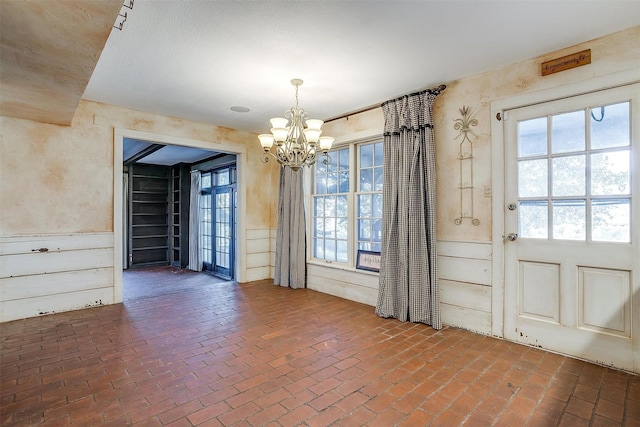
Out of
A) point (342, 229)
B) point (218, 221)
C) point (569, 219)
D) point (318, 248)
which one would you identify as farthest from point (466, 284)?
point (218, 221)

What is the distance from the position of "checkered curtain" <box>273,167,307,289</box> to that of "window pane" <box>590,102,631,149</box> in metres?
3.52

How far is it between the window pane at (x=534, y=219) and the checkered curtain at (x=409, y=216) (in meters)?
0.81

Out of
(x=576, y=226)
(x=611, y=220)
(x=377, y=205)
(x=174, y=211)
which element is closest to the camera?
(x=611, y=220)

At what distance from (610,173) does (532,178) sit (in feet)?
1.75

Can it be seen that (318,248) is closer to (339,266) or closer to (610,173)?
(339,266)

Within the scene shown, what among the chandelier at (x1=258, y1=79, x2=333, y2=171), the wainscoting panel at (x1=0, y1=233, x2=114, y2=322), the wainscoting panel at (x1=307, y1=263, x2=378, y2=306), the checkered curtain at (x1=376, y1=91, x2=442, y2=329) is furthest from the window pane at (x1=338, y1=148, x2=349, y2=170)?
the wainscoting panel at (x1=0, y1=233, x2=114, y2=322)

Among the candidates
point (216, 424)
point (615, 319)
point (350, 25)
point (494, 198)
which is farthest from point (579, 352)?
point (350, 25)

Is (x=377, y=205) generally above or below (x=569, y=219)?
above

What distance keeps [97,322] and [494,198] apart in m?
4.44

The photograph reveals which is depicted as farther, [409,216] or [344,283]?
[344,283]

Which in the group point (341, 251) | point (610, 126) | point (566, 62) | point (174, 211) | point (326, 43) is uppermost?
point (326, 43)

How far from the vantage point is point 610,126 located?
2510 mm

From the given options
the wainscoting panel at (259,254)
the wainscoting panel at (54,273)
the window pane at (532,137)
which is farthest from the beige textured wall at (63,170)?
the window pane at (532,137)

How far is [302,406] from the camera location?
195 centimetres
